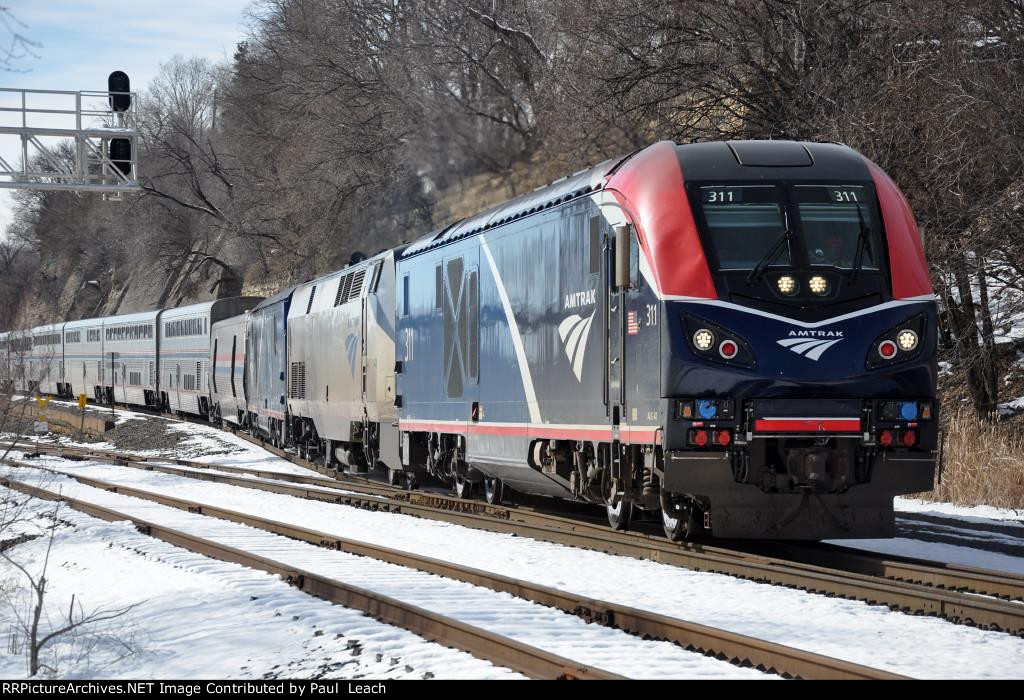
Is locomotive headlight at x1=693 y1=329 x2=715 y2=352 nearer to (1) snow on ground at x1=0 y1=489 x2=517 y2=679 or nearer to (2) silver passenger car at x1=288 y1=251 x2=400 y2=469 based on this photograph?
(1) snow on ground at x1=0 y1=489 x2=517 y2=679

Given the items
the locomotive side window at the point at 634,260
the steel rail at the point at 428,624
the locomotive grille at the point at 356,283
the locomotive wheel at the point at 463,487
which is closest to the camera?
the steel rail at the point at 428,624

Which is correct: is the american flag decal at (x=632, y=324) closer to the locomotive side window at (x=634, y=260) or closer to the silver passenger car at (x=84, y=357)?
the locomotive side window at (x=634, y=260)

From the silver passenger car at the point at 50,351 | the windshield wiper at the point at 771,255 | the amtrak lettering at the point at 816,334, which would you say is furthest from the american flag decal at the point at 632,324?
the silver passenger car at the point at 50,351

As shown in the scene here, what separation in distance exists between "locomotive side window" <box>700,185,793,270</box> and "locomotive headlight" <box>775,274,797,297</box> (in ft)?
0.50

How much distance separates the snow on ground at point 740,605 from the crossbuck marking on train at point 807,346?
73.2 inches

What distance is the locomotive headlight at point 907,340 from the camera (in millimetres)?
10398

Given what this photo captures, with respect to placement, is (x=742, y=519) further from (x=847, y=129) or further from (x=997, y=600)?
(x=847, y=129)

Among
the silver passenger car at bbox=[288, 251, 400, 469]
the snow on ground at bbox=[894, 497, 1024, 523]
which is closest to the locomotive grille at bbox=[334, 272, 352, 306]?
the silver passenger car at bbox=[288, 251, 400, 469]

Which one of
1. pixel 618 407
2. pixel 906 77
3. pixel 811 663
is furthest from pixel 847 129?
pixel 811 663

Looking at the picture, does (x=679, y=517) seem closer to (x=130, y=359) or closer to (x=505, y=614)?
(x=505, y=614)

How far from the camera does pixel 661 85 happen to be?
77.7ft

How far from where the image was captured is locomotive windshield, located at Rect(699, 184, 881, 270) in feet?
34.3

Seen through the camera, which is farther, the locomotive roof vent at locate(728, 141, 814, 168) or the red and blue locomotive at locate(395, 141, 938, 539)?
the locomotive roof vent at locate(728, 141, 814, 168)
